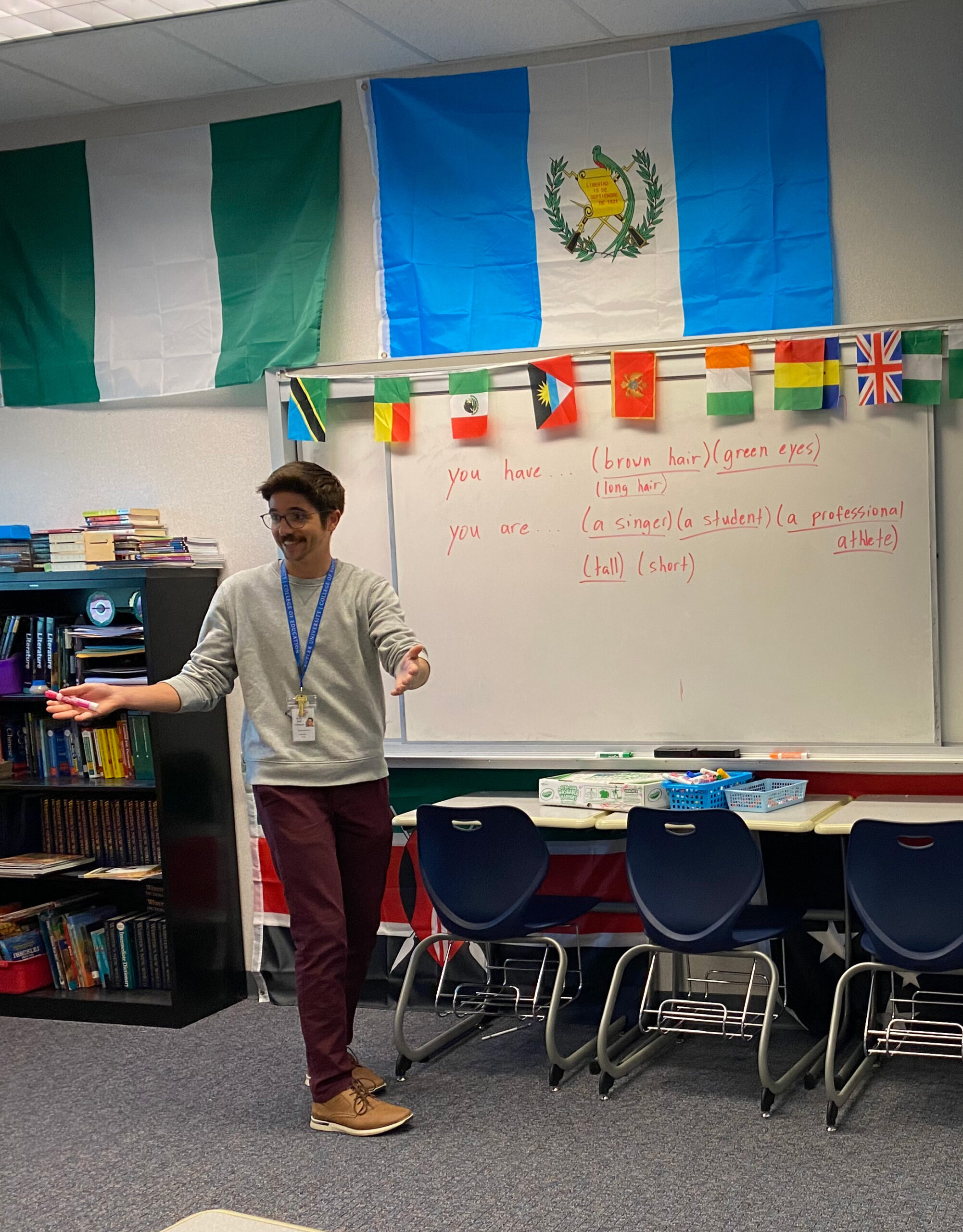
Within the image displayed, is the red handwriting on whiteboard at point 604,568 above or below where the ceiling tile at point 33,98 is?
below

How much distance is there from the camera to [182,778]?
469 centimetres

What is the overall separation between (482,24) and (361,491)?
154 centimetres

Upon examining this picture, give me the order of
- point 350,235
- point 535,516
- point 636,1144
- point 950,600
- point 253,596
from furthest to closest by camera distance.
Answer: point 350,235, point 535,516, point 950,600, point 253,596, point 636,1144

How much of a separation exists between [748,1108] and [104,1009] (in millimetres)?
2298

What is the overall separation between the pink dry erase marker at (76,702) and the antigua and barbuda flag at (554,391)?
1.78 m

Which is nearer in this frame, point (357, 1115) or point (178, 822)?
point (357, 1115)

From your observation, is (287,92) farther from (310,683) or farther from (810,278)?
(310,683)

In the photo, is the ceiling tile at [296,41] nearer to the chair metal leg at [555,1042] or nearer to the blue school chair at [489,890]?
the blue school chair at [489,890]

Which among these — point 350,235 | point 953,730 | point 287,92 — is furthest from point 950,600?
point 287,92

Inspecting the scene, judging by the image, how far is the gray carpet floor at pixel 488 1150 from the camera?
297 cm

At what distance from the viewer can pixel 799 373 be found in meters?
4.09

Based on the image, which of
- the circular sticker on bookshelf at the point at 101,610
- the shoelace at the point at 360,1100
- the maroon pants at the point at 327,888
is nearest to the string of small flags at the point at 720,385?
the circular sticker on bookshelf at the point at 101,610

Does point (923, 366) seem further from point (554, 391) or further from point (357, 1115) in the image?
point (357, 1115)

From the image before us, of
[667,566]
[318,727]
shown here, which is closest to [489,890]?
[318,727]
